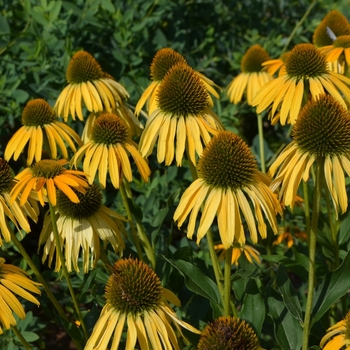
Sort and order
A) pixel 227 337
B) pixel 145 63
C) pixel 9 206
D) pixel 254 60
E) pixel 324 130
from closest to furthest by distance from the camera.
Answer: pixel 227 337, pixel 324 130, pixel 9 206, pixel 254 60, pixel 145 63

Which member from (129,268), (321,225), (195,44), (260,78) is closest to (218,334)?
(129,268)

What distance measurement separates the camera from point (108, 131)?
2459 millimetres

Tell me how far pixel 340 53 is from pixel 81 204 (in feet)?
4.70

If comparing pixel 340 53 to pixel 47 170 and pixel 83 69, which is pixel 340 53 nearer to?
pixel 83 69

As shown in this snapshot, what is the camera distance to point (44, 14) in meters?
3.82

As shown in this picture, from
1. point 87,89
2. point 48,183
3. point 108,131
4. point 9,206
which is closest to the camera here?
point 48,183

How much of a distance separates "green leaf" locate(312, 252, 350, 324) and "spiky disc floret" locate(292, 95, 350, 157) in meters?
0.40

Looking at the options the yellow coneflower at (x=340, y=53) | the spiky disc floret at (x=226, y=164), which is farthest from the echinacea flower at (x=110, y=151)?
the yellow coneflower at (x=340, y=53)

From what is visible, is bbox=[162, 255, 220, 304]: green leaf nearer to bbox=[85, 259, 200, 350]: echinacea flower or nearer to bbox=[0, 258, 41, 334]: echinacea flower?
bbox=[85, 259, 200, 350]: echinacea flower

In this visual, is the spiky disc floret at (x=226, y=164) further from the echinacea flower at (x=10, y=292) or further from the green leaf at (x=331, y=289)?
the echinacea flower at (x=10, y=292)

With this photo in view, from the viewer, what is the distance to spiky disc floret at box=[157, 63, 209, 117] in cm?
233

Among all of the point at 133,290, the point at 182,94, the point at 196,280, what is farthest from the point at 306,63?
the point at 133,290

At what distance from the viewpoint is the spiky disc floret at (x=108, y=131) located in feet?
8.07

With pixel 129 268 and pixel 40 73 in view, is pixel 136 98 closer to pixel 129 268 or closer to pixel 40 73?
pixel 40 73
